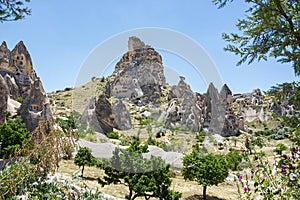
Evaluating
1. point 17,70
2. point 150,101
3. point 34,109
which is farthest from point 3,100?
point 17,70

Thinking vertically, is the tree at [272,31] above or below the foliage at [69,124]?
above

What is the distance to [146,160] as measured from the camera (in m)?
7.84

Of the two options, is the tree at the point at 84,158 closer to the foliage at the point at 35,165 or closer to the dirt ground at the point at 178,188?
the dirt ground at the point at 178,188

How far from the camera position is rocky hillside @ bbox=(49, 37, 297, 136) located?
8812mm

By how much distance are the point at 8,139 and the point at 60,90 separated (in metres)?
51.8

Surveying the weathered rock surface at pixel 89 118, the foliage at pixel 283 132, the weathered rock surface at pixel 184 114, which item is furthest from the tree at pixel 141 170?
the foliage at pixel 283 132

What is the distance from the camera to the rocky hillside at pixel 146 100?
8.81 meters

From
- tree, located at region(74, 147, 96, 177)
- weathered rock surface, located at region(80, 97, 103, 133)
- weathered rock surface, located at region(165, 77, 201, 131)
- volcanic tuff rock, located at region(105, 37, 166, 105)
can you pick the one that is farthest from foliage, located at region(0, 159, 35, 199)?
tree, located at region(74, 147, 96, 177)

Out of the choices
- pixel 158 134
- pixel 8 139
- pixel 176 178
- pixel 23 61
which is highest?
pixel 23 61

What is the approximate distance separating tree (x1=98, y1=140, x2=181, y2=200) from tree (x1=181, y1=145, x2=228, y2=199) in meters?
3.83

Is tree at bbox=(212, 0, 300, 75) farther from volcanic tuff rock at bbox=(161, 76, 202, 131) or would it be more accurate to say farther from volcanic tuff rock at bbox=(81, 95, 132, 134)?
volcanic tuff rock at bbox=(81, 95, 132, 134)

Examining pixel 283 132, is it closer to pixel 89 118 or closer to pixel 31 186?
pixel 89 118

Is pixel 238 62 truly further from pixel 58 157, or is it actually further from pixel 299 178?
pixel 58 157

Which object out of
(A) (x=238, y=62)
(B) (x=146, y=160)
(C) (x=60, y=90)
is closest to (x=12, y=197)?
(A) (x=238, y=62)
